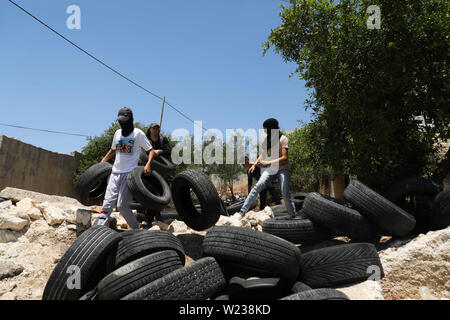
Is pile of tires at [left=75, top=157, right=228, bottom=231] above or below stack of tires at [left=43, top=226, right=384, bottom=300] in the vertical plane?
above

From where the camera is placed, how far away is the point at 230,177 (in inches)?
1382

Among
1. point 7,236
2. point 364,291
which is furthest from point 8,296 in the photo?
point 364,291

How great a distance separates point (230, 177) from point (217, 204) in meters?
29.8

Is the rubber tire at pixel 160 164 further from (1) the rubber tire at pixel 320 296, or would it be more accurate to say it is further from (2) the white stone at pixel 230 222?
(1) the rubber tire at pixel 320 296

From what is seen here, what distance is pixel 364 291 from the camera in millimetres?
3855

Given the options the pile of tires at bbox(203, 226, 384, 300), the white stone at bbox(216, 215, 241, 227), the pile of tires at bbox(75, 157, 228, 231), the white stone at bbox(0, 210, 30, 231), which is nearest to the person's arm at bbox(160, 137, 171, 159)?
the pile of tires at bbox(75, 157, 228, 231)

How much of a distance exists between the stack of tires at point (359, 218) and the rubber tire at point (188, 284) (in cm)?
234

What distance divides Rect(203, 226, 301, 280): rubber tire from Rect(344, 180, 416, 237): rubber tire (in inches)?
70.5

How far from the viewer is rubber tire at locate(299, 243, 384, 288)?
411 cm

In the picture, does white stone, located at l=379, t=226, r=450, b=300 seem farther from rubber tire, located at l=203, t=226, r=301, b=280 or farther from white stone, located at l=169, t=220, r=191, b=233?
white stone, located at l=169, t=220, r=191, b=233

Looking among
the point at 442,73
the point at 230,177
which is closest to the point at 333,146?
the point at 442,73

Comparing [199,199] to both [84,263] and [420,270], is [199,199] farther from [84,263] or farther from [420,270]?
[420,270]

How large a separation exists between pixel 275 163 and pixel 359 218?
184 cm

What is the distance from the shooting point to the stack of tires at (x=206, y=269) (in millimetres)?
3373
